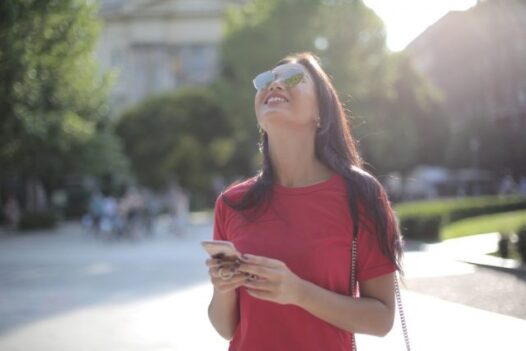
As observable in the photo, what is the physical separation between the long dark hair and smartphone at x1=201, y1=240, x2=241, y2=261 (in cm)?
43

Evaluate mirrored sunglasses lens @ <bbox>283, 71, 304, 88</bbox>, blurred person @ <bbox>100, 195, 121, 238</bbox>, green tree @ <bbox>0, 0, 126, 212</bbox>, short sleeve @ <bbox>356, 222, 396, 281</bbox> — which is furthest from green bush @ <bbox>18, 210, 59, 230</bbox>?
short sleeve @ <bbox>356, 222, 396, 281</bbox>

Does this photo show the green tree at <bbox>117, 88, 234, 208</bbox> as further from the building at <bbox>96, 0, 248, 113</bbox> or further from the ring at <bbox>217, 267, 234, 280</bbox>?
the ring at <bbox>217, 267, 234, 280</bbox>

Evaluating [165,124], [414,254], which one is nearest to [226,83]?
[165,124]

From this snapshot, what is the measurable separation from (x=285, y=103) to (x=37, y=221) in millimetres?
35000

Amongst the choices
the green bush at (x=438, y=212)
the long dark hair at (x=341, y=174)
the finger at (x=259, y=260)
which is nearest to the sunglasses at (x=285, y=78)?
the long dark hair at (x=341, y=174)

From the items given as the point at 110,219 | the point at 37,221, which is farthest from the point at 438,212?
the point at 37,221

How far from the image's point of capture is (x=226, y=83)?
44.7 metres

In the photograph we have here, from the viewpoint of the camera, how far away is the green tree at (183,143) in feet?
180

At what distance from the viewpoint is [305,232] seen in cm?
234

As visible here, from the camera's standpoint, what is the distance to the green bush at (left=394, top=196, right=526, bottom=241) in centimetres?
2111

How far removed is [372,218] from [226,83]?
42.8m

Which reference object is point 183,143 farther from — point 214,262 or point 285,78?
point 214,262

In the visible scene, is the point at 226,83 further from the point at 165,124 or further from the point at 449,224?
the point at 449,224

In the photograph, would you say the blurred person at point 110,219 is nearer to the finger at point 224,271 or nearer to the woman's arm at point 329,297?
the woman's arm at point 329,297
